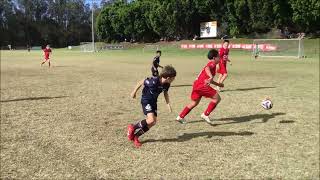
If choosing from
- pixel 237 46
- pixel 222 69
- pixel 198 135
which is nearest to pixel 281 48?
pixel 237 46

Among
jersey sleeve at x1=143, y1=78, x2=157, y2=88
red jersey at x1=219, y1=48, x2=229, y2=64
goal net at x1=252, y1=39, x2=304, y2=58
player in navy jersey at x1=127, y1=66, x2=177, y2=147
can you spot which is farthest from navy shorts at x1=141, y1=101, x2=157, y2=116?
goal net at x1=252, y1=39, x2=304, y2=58

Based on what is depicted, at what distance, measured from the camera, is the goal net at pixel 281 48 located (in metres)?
49.6

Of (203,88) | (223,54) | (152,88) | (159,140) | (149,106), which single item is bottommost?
(159,140)

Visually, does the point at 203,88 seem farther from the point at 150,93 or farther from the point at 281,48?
the point at 281,48

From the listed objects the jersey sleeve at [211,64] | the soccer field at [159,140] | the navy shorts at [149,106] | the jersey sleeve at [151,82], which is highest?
the jersey sleeve at [211,64]

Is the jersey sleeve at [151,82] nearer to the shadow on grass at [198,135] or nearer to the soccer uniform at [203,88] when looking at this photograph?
the shadow on grass at [198,135]

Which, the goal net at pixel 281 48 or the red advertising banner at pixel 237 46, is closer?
the goal net at pixel 281 48

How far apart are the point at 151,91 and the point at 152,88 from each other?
0.28ft

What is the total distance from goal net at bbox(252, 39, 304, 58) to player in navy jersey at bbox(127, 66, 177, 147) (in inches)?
1627

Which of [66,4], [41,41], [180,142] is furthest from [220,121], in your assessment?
[66,4]

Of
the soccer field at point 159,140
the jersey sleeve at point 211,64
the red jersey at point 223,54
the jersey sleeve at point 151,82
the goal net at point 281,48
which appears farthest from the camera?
the goal net at point 281,48

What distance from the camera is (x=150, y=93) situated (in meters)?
9.14

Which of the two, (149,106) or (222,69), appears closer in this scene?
(149,106)

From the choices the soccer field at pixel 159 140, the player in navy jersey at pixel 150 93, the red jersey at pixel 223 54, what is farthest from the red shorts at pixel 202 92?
the red jersey at pixel 223 54
